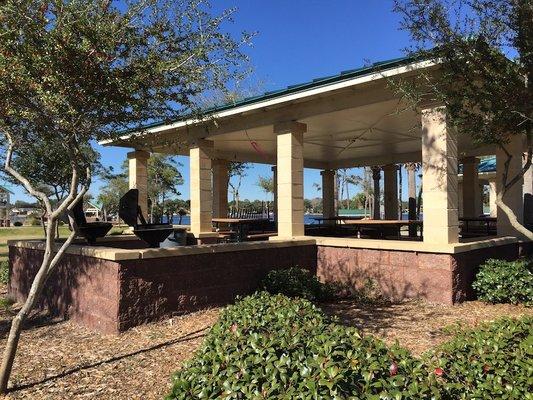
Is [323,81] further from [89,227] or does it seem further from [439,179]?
[89,227]

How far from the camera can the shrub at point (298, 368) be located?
2.56m

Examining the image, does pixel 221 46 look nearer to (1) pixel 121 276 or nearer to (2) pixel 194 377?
(1) pixel 121 276

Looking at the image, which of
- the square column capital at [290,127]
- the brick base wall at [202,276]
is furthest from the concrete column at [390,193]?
the square column capital at [290,127]

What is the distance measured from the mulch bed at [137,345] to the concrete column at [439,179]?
1247 millimetres

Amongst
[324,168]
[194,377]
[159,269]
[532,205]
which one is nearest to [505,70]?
[194,377]

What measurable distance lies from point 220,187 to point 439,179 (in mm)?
10309

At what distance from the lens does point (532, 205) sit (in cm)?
1206

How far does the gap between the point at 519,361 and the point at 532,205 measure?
1053 cm

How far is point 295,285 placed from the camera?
7.67 metres

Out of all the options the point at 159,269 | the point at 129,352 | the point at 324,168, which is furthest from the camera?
the point at 324,168

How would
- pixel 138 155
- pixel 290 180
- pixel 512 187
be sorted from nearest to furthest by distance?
pixel 290 180 → pixel 512 187 → pixel 138 155

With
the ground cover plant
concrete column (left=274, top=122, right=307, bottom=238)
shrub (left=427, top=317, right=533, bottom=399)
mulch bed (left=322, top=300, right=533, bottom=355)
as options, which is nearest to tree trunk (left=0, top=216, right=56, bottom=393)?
the ground cover plant

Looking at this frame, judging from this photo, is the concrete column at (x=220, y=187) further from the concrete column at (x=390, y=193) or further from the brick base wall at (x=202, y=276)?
the brick base wall at (x=202, y=276)

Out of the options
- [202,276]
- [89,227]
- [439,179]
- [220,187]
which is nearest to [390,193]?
[220,187]
